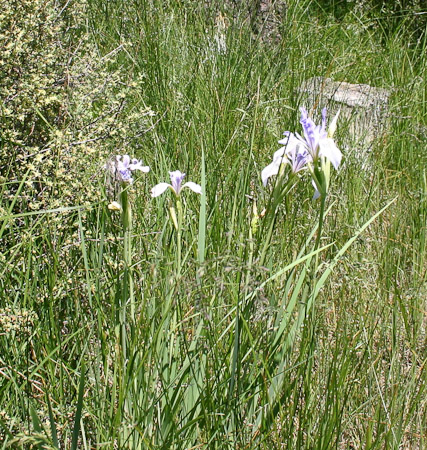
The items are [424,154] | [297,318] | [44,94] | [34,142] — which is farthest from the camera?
[424,154]

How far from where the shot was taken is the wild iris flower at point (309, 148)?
1075 millimetres

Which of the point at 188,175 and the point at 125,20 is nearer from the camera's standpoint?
the point at 188,175

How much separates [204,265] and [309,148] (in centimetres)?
33

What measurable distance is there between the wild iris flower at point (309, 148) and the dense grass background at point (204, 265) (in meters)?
0.14

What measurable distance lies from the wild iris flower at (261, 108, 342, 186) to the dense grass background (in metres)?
0.14

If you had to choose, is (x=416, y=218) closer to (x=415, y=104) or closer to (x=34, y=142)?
(x=415, y=104)

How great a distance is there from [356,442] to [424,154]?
1632 mm

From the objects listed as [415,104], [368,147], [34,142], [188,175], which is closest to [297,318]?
[188,175]

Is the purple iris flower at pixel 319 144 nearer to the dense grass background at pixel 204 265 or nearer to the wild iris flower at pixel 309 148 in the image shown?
the wild iris flower at pixel 309 148

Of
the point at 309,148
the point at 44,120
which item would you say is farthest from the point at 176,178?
the point at 44,120

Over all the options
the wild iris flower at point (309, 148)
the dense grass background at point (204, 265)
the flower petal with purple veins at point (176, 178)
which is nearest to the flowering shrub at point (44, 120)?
the dense grass background at point (204, 265)

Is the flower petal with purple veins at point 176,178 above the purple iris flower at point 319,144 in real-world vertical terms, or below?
below

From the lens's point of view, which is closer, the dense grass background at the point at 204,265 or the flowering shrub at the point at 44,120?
the dense grass background at the point at 204,265

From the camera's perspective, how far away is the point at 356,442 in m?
1.38
